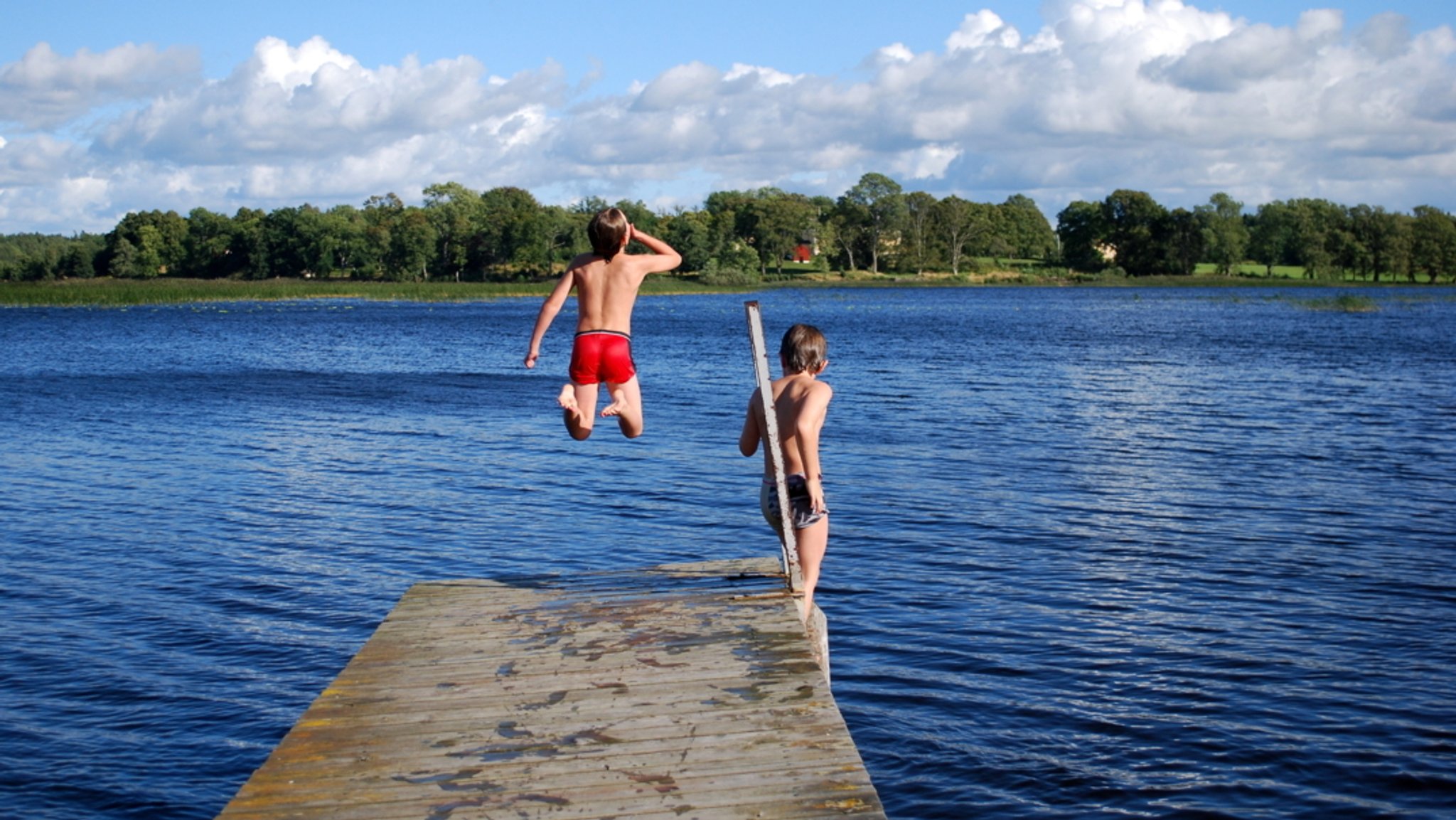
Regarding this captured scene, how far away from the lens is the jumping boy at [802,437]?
26.1 ft

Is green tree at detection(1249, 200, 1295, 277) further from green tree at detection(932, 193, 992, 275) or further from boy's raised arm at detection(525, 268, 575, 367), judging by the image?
boy's raised arm at detection(525, 268, 575, 367)

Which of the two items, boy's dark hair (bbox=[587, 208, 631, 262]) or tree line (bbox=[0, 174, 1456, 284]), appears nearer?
boy's dark hair (bbox=[587, 208, 631, 262])

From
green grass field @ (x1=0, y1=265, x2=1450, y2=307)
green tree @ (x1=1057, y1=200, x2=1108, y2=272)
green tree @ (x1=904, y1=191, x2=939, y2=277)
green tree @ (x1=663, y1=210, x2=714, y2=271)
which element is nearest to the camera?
green grass field @ (x1=0, y1=265, x2=1450, y2=307)

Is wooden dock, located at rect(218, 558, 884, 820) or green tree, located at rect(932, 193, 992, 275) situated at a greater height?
green tree, located at rect(932, 193, 992, 275)

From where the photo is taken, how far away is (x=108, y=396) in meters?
33.6

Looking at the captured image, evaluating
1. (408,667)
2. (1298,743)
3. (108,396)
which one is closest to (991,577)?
(1298,743)

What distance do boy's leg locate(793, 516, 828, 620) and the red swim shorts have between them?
162 cm

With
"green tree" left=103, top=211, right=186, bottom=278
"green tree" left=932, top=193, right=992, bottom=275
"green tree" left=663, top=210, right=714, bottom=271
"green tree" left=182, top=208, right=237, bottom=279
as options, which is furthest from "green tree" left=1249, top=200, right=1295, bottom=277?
"green tree" left=103, top=211, right=186, bottom=278

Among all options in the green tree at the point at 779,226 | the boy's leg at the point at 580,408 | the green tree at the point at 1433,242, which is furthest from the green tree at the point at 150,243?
the boy's leg at the point at 580,408

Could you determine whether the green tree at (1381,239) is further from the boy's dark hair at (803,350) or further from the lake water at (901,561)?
the boy's dark hair at (803,350)

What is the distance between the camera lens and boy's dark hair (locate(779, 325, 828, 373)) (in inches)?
315

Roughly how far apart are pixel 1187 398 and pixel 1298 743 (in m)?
25.5

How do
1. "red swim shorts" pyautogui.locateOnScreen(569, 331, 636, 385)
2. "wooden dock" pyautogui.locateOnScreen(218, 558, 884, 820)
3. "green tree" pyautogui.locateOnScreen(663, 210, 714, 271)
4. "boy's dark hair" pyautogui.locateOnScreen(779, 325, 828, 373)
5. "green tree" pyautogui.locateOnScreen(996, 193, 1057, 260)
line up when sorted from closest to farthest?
"wooden dock" pyautogui.locateOnScreen(218, 558, 884, 820) → "boy's dark hair" pyautogui.locateOnScreen(779, 325, 828, 373) → "red swim shorts" pyautogui.locateOnScreen(569, 331, 636, 385) → "green tree" pyautogui.locateOnScreen(663, 210, 714, 271) → "green tree" pyautogui.locateOnScreen(996, 193, 1057, 260)

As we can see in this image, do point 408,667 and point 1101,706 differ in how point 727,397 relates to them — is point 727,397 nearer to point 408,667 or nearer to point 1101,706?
point 1101,706
